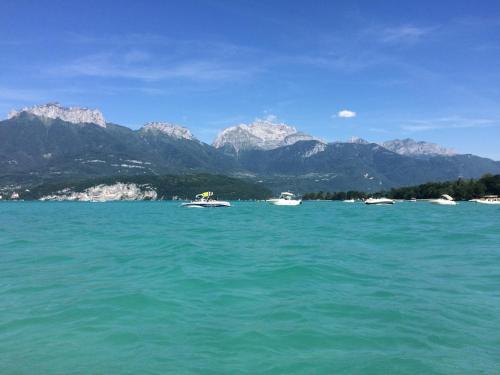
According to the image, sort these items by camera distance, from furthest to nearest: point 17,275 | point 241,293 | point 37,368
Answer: point 17,275
point 241,293
point 37,368

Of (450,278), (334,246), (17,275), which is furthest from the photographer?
(334,246)

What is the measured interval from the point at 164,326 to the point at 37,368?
162 inches

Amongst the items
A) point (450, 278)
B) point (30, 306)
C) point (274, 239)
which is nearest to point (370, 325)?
point (450, 278)

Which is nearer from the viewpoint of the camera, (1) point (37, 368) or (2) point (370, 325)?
(1) point (37, 368)

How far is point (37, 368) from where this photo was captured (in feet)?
34.8

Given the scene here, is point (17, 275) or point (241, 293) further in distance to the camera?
point (17, 275)

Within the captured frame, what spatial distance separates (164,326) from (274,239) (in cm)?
2718

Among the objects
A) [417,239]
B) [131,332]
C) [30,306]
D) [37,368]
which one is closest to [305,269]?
[131,332]

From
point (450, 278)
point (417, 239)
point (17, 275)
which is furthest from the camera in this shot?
point (417, 239)

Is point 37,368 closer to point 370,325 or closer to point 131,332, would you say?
point 131,332

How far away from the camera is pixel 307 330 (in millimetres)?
13234

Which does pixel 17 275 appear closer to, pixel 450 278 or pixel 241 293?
pixel 241 293

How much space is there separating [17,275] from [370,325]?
18.9 m

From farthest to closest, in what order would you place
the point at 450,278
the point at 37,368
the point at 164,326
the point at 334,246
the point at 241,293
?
the point at 334,246
the point at 450,278
the point at 241,293
the point at 164,326
the point at 37,368
